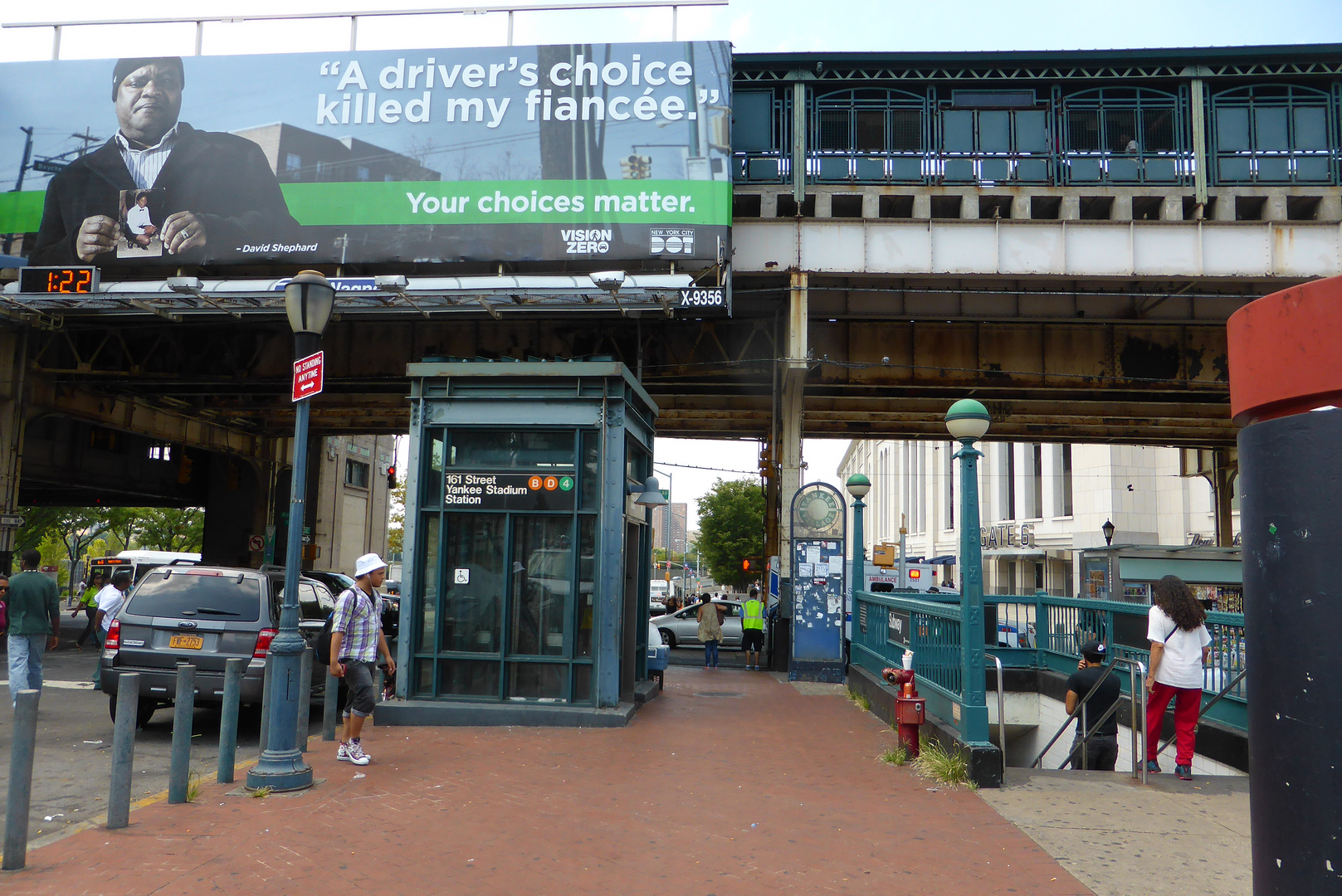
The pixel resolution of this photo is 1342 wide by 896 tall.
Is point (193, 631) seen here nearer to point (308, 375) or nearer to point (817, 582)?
point (308, 375)

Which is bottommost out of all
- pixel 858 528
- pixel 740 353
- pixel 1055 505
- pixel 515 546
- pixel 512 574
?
pixel 512 574

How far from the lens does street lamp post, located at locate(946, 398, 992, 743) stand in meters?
7.63

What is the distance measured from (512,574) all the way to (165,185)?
1562 centimetres

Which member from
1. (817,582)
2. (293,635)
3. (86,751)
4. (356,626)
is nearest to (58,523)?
(817,582)

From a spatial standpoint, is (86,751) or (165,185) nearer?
(86,751)

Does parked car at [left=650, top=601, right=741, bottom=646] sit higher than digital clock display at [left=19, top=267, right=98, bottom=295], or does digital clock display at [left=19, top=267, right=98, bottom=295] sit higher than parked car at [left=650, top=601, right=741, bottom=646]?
digital clock display at [left=19, top=267, right=98, bottom=295]

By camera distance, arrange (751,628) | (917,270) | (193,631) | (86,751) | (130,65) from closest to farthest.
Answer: (86,751) < (193,631) < (751,628) < (917,270) < (130,65)

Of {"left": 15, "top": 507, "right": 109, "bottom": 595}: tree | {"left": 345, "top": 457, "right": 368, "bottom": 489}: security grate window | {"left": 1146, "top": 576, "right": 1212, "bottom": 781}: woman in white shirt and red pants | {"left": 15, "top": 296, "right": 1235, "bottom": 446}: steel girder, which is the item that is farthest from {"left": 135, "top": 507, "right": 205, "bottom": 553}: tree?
{"left": 1146, "top": 576, "right": 1212, "bottom": 781}: woman in white shirt and red pants

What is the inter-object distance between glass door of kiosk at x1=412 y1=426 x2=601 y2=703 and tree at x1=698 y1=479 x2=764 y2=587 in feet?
184

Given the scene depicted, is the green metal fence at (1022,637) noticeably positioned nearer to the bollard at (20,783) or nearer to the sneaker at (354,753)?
the sneaker at (354,753)

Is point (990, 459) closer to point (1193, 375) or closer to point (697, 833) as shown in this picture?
point (1193, 375)

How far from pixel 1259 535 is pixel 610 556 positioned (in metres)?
8.73

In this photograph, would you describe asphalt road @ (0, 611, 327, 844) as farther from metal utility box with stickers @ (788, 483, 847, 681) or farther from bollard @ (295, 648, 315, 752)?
metal utility box with stickers @ (788, 483, 847, 681)

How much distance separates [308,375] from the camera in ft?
25.4
